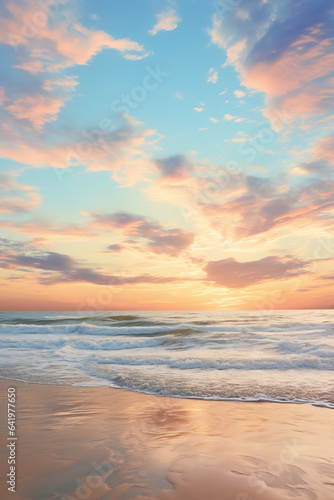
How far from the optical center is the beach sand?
3711mm

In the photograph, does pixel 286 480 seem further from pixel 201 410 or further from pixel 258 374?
pixel 258 374

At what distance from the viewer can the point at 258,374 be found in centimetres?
1099

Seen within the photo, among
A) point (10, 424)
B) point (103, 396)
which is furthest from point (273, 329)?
point (10, 424)

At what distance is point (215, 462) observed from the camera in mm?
4430

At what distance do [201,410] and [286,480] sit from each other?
10.8ft

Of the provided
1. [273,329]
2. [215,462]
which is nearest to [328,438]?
[215,462]

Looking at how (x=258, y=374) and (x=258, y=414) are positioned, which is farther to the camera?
(x=258, y=374)

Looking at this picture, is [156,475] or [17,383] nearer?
[156,475]

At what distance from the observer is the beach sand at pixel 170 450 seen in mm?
3711

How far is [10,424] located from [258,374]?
7817 mm

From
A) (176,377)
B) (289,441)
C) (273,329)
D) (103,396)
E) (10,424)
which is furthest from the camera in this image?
(273,329)

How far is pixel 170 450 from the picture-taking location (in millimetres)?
4879

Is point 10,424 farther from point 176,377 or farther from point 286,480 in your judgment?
point 176,377

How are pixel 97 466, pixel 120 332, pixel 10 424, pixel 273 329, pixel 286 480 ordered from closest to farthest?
1. pixel 286 480
2. pixel 97 466
3. pixel 10 424
4. pixel 273 329
5. pixel 120 332
